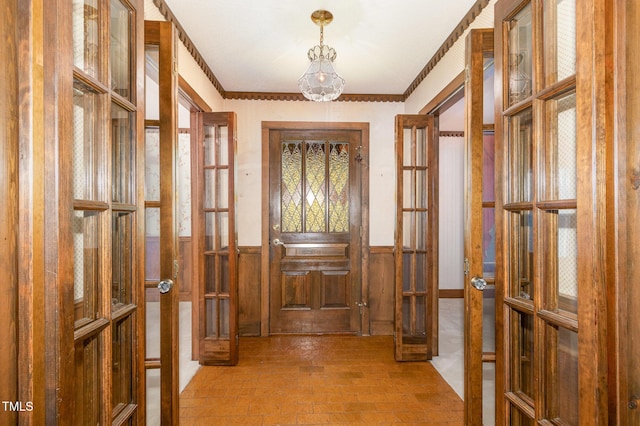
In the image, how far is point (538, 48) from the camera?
4.25ft

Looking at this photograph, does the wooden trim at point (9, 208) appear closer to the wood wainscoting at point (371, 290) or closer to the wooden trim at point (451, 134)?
the wood wainscoting at point (371, 290)

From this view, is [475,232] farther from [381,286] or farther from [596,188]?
[381,286]

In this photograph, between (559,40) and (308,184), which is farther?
(308,184)

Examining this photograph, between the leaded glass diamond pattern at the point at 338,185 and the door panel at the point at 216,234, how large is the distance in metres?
1.28

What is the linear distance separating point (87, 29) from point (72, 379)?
1.10m

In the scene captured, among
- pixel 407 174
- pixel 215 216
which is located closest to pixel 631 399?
pixel 407 174

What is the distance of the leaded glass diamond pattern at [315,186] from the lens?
407cm

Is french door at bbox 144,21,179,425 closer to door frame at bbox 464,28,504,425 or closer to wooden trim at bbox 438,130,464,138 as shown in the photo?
door frame at bbox 464,28,504,425

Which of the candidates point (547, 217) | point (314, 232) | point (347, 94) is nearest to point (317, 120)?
point (347, 94)

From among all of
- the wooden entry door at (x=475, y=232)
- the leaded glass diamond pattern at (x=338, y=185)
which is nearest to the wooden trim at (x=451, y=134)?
the leaded glass diamond pattern at (x=338, y=185)

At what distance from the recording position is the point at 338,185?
162 inches

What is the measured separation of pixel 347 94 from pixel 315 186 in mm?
1106

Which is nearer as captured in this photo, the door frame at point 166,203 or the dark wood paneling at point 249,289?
the door frame at point 166,203

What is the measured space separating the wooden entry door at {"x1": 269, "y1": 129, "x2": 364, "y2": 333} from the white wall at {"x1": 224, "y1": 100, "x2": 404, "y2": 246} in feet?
0.52
